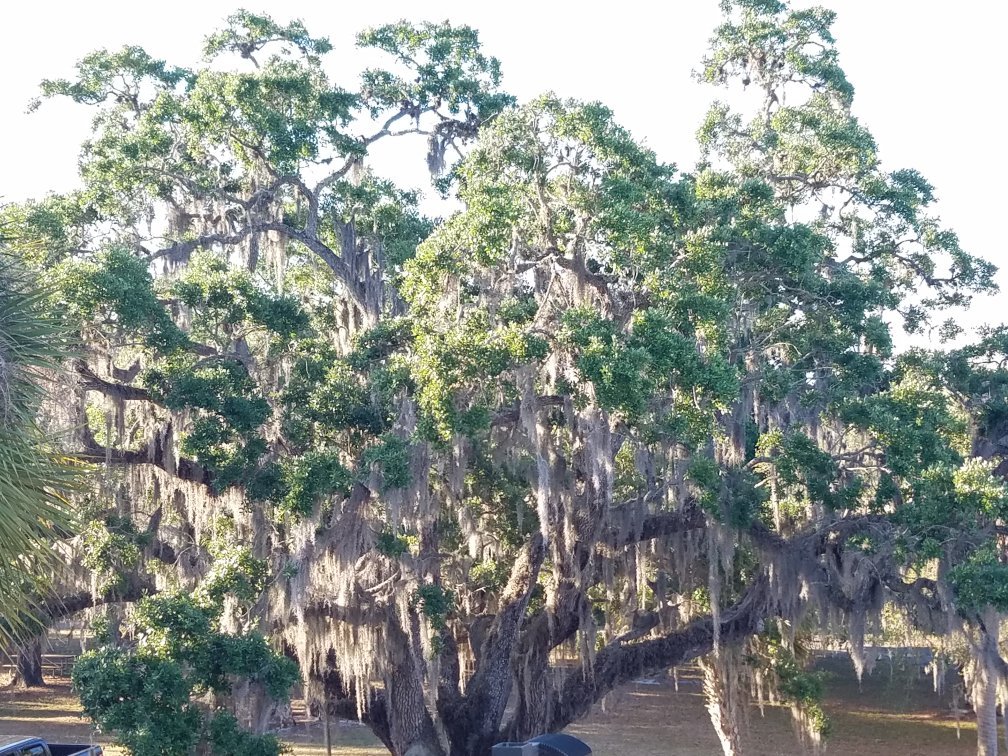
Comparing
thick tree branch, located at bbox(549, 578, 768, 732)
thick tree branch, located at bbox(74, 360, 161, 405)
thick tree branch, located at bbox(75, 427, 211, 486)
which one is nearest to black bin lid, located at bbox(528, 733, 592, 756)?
thick tree branch, located at bbox(75, 427, 211, 486)

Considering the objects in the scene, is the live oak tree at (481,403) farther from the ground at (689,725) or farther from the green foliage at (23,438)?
the ground at (689,725)

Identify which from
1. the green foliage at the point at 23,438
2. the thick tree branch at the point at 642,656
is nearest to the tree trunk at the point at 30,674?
the thick tree branch at the point at 642,656

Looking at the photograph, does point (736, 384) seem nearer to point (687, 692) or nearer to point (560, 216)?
point (560, 216)

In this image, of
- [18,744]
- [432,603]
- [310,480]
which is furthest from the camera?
[432,603]

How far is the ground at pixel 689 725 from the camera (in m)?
23.3

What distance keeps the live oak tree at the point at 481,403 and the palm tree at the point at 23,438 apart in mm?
4231

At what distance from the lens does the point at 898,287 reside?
667 inches

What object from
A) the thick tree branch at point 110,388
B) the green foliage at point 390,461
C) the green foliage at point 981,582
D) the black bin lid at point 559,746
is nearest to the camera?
the black bin lid at point 559,746

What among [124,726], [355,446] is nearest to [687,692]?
[355,446]

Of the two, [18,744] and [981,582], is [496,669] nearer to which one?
[18,744]

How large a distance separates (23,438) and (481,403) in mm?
6770

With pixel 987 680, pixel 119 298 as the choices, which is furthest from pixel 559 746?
pixel 987 680

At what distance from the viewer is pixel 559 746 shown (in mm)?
8023

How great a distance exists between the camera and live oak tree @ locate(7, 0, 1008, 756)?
12.3 m
